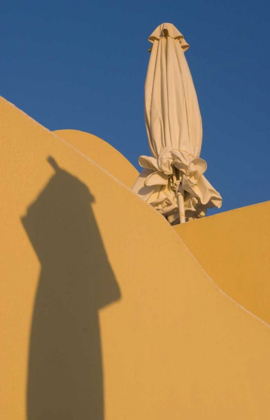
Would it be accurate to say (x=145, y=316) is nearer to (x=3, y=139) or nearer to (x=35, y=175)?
(x=35, y=175)

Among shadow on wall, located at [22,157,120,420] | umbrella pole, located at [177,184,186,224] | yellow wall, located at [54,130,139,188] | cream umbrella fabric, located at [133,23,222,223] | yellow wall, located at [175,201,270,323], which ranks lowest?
shadow on wall, located at [22,157,120,420]

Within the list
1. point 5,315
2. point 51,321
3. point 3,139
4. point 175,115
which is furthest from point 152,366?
point 175,115

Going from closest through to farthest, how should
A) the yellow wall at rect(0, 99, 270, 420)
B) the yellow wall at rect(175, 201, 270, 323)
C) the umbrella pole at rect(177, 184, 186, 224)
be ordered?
1. the yellow wall at rect(0, 99, 270, 420)
2. the yellow wall at rect(175, 201, 270, 323)
3. the umbrella pole at rect(177, 184, 186, 224)

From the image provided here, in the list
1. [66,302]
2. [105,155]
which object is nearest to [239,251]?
[66,302]

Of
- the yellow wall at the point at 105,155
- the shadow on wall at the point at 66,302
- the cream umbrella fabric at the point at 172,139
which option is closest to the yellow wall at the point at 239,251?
the cream umbrella fabric at the point at 172,139

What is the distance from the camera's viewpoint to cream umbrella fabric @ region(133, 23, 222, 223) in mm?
6961

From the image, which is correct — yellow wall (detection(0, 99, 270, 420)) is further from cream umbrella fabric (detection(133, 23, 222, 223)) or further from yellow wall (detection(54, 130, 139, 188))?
yellow wall (detection(54, 130, 139, 188))

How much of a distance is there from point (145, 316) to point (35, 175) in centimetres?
112

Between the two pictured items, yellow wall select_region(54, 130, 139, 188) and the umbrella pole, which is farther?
yellow wall select_region(54, 130, 139, 188)

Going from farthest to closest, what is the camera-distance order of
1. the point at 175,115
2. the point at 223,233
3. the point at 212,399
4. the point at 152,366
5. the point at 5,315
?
the point at 175,115, the point at 223,233, the point at 212,399, the point at 152,366, the point at 5,315

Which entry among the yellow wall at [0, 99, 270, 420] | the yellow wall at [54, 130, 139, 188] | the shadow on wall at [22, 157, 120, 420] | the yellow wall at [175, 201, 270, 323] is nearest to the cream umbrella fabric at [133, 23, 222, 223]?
the yellow wall at [175, 201, 270, 323]

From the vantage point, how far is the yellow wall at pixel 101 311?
3203 millimetres

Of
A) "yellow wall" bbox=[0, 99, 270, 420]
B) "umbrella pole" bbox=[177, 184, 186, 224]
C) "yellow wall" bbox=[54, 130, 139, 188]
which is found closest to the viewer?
"yellow wall" bbox=[0, 99, 270, 420]

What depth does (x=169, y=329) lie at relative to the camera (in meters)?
4.25
